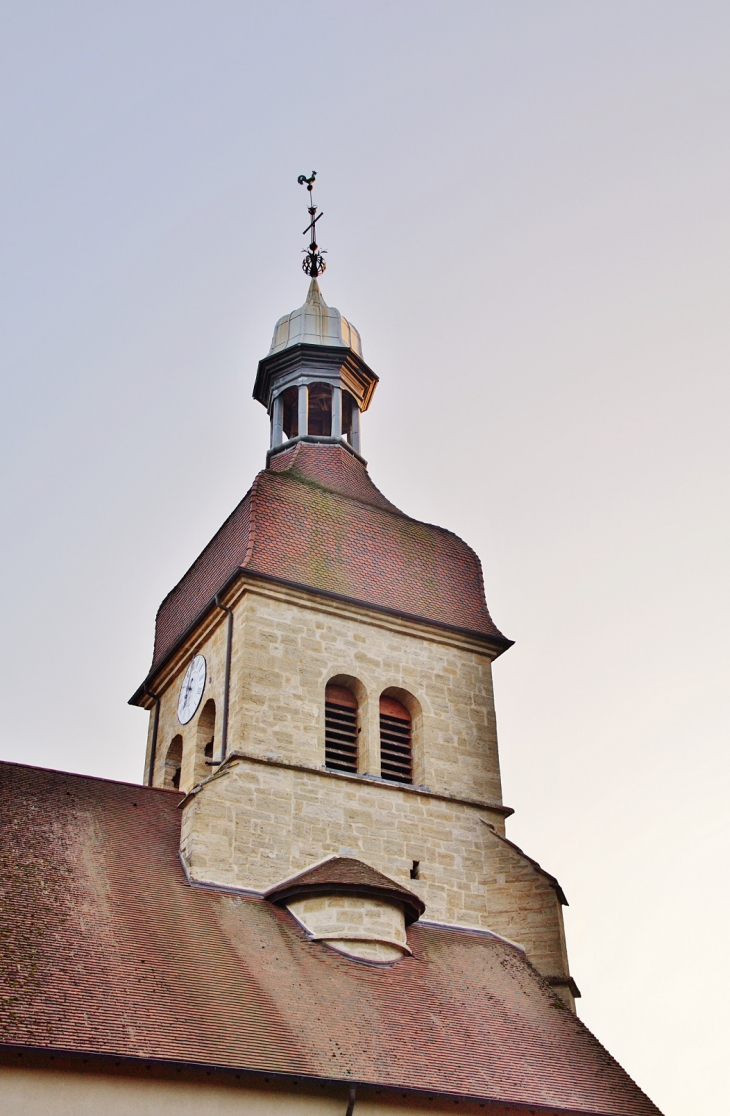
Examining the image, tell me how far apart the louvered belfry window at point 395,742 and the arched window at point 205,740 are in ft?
8.28

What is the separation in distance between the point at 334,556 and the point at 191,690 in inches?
119

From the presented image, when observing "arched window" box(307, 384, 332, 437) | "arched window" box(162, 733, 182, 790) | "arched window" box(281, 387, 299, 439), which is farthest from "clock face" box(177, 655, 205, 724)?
"arched window" box(307, 384, 332, 437)

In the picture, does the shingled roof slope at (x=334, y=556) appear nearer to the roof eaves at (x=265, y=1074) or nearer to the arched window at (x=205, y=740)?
the arched window at (x=205, y=740)

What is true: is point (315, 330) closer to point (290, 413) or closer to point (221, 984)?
point (290, 413)

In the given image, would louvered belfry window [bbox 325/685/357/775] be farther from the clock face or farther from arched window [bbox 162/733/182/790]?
arched window [bbox 162/733/182/790]

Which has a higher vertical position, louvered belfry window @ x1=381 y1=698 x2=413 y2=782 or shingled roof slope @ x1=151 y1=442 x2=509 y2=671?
shingled roof slope @ x1=151 y1=442 x2=509 y2=671

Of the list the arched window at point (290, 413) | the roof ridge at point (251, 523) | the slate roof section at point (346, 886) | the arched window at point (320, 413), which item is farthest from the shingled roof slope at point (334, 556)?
the slate roof section at point (346, 886)

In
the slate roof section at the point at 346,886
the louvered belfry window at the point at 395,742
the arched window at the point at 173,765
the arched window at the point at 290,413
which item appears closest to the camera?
the slate roof section at the point at 346,886

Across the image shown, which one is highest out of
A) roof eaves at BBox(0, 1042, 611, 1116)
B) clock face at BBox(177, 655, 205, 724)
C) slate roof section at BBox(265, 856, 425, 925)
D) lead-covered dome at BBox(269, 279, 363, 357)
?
lead-covered dome at BBox(269, 279, 363, 357)

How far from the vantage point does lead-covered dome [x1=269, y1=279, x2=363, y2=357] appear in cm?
2453

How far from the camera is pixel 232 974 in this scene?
1309 cm

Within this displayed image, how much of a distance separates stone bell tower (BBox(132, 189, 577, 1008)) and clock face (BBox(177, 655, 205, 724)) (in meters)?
0.04

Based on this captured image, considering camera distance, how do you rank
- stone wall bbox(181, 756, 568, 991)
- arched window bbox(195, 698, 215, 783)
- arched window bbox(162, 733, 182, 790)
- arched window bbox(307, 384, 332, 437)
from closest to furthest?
stone wall bbox(181, 756, 568, 991), arched window bbox(195, 698, 215, 783), arched window bbox(162, 733, 182, 790), arched window bbox(307, 384, 332, 437)

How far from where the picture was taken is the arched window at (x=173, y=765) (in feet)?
63.8
